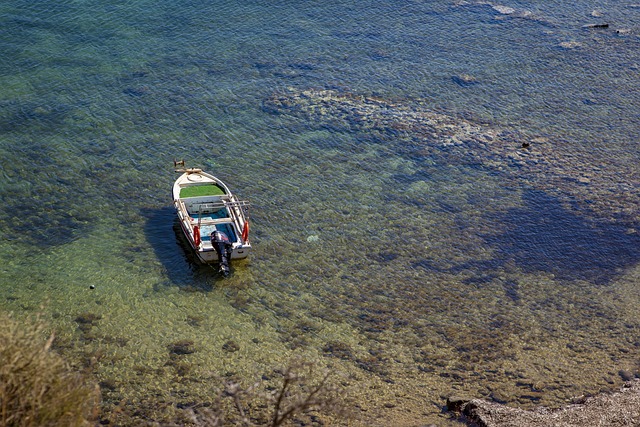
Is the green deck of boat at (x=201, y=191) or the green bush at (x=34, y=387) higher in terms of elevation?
the green bush at (x=34, y=387)

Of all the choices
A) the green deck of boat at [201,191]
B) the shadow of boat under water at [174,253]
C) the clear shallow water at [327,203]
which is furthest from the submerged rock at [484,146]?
the shadow of boat under water at [174,253]

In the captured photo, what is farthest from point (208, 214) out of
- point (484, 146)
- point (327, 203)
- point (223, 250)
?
point (484, 146)

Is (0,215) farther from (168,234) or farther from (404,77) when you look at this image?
(404,77)

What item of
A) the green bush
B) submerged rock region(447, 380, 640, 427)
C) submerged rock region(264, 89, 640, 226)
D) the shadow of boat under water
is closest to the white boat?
the shadow of boat under water

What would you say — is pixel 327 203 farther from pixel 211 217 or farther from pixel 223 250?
pixel 223 250

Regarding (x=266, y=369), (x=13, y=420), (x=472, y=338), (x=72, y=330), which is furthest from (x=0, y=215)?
(x=472, y=338)

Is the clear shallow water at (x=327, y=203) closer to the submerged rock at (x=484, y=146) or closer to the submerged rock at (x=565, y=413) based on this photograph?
the submerged rock at (x=484, y=146)
